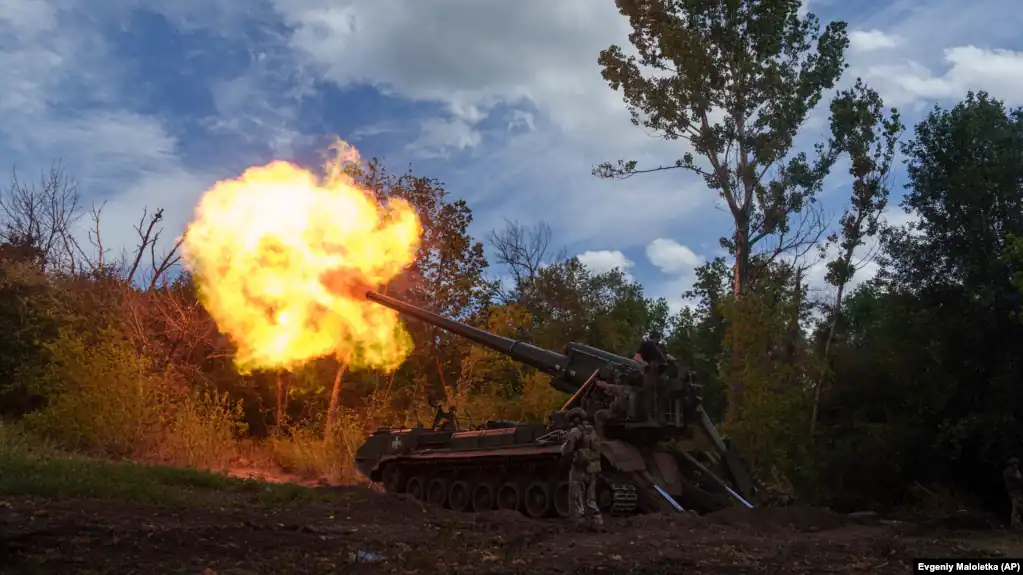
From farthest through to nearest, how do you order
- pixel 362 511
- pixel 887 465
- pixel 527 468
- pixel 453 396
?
1. pixel 453 396
2. pixel 887 465
3. pixel 527 468
4. pixel 362 511

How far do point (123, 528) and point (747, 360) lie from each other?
47.3 feet

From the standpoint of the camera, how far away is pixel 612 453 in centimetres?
1366

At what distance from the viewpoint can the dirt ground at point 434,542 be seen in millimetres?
6902

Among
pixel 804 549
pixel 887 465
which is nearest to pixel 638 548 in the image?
pixel 804 549

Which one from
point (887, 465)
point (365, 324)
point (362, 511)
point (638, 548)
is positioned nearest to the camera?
point (638, 548)

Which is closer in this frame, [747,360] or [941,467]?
[941,467]

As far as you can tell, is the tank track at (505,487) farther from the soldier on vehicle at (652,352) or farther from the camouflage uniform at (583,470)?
the soldier on vehicle at (652,352)

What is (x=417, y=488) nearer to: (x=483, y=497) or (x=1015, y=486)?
(x=483, y=497)

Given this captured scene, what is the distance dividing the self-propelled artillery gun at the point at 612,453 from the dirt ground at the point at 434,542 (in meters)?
1.36

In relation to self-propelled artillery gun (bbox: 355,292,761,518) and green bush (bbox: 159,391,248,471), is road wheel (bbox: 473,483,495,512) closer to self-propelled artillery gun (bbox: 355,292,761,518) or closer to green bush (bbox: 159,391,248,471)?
self-propelled artillery gun (bbox: 355,292,761,518)

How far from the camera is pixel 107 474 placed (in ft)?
40.2

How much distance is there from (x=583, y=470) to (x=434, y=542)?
12.2 feet

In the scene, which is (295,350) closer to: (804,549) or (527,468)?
(527,468)

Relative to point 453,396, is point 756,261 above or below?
above
